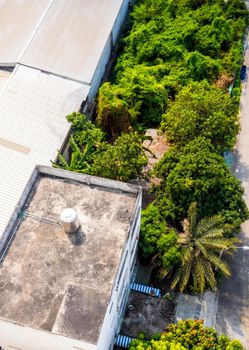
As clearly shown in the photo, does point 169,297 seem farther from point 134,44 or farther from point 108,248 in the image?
point 134,44

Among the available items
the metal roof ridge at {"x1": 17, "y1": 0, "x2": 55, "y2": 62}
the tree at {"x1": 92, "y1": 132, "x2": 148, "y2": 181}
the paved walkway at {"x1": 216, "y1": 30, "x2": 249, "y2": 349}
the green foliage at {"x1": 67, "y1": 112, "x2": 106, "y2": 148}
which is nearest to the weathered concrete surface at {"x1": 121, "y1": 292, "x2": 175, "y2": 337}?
the paved walkway at {"x1": 216, "y1": 30, "x2": 249, "y2": 349}

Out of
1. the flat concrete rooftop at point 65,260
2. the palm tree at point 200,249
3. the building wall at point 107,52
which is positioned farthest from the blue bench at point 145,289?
the building wall at point 107,52

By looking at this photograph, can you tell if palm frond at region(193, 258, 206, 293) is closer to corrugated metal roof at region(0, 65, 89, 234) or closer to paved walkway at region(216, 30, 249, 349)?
paved walkway at region(216, 30, 249, 349)

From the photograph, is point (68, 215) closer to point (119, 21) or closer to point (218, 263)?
point (218, 263)

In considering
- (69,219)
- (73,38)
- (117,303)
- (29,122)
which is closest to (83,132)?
(29,122)

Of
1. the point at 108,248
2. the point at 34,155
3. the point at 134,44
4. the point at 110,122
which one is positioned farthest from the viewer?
the point at 134,44

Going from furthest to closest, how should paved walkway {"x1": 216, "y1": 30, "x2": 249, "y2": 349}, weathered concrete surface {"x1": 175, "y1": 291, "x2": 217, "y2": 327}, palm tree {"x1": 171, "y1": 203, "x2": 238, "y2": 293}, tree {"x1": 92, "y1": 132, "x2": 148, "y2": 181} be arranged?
tree {"x1": 92, "y1": 132, "x2": 148, "y2": 181} < weathered concrete surface {"x1": 175, "y1": 291, "x2": 217, "y2": 327} < paved walkway {"x1": 216, "y1": 30, "x2": 249, "y2": 349} < palm tree {"x1": 171, "y1": 203, "x2": 238, "y2": 293}

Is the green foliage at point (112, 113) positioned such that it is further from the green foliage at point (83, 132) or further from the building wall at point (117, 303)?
the building wall at point (117, 303)

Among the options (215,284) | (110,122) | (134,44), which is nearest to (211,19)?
(134,44)
